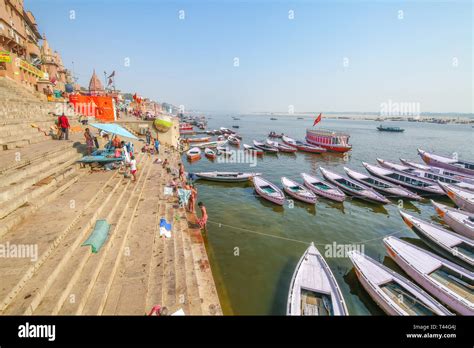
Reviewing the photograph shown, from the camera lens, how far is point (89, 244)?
6398mm

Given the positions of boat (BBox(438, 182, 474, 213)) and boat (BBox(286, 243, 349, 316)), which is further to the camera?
boat (BBox(438, 182, 474, 213))

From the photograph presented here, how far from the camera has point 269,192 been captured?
18000 millimetres

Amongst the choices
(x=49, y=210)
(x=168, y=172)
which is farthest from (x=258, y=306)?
(x=168, y=172)

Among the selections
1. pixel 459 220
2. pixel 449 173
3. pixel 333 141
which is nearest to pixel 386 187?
pixel 459 220

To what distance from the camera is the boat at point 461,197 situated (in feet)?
52.7

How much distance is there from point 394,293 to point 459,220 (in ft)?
31.3

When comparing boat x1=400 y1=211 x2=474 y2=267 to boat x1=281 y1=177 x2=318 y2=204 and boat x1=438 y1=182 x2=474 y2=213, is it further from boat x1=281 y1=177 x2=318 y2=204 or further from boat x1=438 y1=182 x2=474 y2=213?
boat x1=438 y1=182 x2=474 y2=213

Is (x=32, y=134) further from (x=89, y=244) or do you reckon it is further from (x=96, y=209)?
(x=89, y=244)

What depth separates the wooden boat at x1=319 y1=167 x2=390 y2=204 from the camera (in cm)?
1744

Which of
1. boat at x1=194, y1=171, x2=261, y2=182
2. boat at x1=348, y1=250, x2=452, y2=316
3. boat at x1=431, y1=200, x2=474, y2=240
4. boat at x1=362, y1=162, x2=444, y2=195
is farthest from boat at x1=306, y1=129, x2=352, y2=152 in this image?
boat at x1=348, y1=250, x2=452, y2=316

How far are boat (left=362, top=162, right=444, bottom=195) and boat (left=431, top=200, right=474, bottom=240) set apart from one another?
21.5 feet

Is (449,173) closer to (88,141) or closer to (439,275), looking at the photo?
(439,275)
